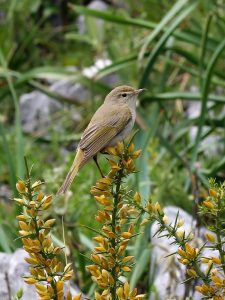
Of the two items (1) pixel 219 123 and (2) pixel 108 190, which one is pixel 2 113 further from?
(2) pixel 108 190

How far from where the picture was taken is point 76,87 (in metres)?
6.91

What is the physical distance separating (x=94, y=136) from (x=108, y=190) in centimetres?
108

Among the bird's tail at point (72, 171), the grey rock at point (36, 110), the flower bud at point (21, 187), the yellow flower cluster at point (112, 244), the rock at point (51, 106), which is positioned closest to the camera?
the flower bud at point (21, 187)

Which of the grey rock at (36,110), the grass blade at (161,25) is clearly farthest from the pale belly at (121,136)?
the grey rock at (36,110)

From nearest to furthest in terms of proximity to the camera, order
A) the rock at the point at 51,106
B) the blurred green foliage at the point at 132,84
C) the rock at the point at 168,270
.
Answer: the rock at the point at 168,270
the blurred green foliage at the point at 132,84
the rock at the point at 51,106

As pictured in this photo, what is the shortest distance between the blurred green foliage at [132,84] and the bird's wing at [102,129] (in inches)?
16.3

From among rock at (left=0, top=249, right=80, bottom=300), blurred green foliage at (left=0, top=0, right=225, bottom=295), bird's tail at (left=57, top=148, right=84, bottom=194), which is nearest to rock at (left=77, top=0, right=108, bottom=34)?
blurred green foliage at (left=0, top=0, right=225, bottom=295)

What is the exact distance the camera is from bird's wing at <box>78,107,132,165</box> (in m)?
3.00

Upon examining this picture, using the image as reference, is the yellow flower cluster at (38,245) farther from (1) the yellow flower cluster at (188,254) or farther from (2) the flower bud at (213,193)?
(2) the flower bud at (213,193)

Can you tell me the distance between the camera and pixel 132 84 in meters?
5.94

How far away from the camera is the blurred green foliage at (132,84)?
4.38 meters

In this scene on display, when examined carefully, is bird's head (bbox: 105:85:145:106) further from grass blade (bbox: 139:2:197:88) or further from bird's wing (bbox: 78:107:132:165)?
grass blade (bbox: 139:2:197:88)

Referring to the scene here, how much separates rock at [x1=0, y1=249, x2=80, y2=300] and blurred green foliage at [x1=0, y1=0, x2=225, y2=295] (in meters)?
0.28

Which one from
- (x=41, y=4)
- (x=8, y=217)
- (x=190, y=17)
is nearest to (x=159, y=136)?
(x=8, y=217)
